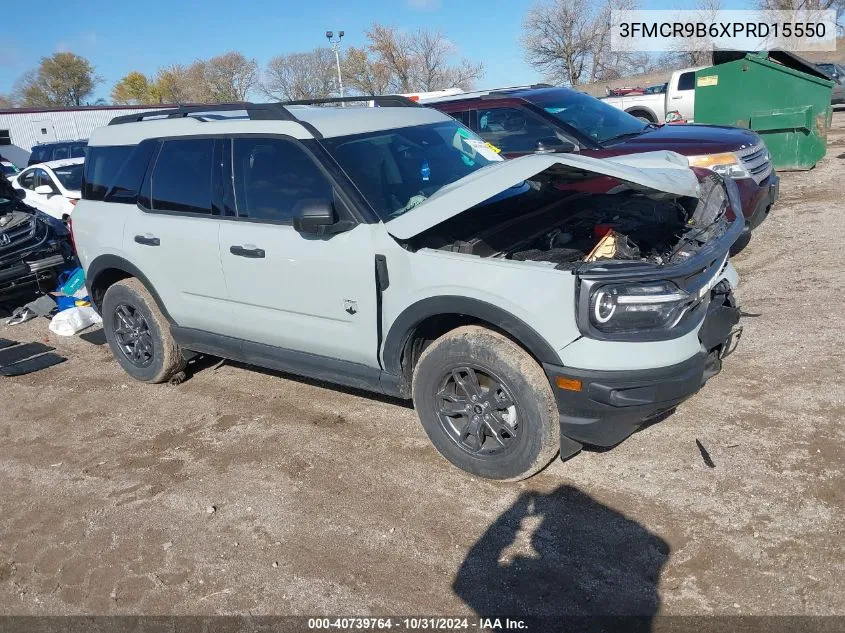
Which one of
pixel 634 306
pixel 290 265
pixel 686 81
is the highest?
pixel 686 81

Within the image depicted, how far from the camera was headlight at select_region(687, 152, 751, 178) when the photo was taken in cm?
660

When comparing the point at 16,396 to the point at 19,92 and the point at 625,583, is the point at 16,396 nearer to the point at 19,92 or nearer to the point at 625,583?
the point at 625,583

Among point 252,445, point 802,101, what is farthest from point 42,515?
point 802,101

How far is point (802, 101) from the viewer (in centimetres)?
1062

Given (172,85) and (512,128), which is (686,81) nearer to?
(512,128)

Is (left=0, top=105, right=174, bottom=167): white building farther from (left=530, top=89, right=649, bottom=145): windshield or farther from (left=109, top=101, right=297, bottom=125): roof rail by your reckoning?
(left=109, top=101, right=297, bottom=125): roof rail

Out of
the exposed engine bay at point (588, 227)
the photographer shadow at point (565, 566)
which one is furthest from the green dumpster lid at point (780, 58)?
the photographer shadow at point (565, 566)

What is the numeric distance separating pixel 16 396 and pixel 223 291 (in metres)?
2.46

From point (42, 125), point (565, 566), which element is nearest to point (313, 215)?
point (565, 566)

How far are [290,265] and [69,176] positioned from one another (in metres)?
9.98

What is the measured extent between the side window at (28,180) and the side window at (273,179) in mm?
10524

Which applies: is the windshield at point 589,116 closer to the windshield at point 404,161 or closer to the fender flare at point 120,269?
the windshield at point 404,161

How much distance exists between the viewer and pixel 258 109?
438 cm

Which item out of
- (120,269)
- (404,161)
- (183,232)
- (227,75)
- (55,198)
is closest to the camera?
(404,161)
